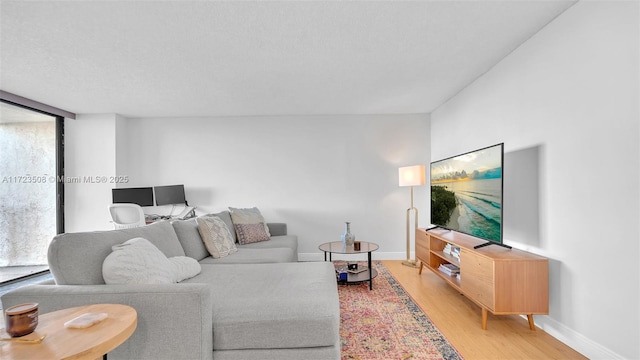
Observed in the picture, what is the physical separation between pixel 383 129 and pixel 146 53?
334 centimetres

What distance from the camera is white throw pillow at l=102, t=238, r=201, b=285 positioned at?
167cm

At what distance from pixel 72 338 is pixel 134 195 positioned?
3768 millimetres

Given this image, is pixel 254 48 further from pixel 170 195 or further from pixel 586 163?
pixel 170 195

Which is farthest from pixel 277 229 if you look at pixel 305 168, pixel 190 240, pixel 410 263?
pixel 410 263

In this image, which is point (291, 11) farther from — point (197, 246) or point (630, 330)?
point (630, 330)

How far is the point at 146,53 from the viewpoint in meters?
2.55

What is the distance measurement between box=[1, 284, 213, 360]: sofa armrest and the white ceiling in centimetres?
179

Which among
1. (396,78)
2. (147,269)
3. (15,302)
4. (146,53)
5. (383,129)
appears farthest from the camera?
(383,129)

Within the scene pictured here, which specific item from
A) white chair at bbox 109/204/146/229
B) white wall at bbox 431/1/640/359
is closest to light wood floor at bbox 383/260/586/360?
white wall at bbox 431/1/640/359

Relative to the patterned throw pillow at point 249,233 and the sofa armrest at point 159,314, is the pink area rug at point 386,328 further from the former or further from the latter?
the patterned throw pillow at point 249,233

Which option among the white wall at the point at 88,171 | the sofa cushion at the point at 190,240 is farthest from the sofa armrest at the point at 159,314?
the white wall at the point at 88,171

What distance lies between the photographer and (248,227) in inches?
150

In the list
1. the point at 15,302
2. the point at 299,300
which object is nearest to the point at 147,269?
the point at 15,302

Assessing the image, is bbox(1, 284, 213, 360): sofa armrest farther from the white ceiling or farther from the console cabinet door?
the console cabinet door
